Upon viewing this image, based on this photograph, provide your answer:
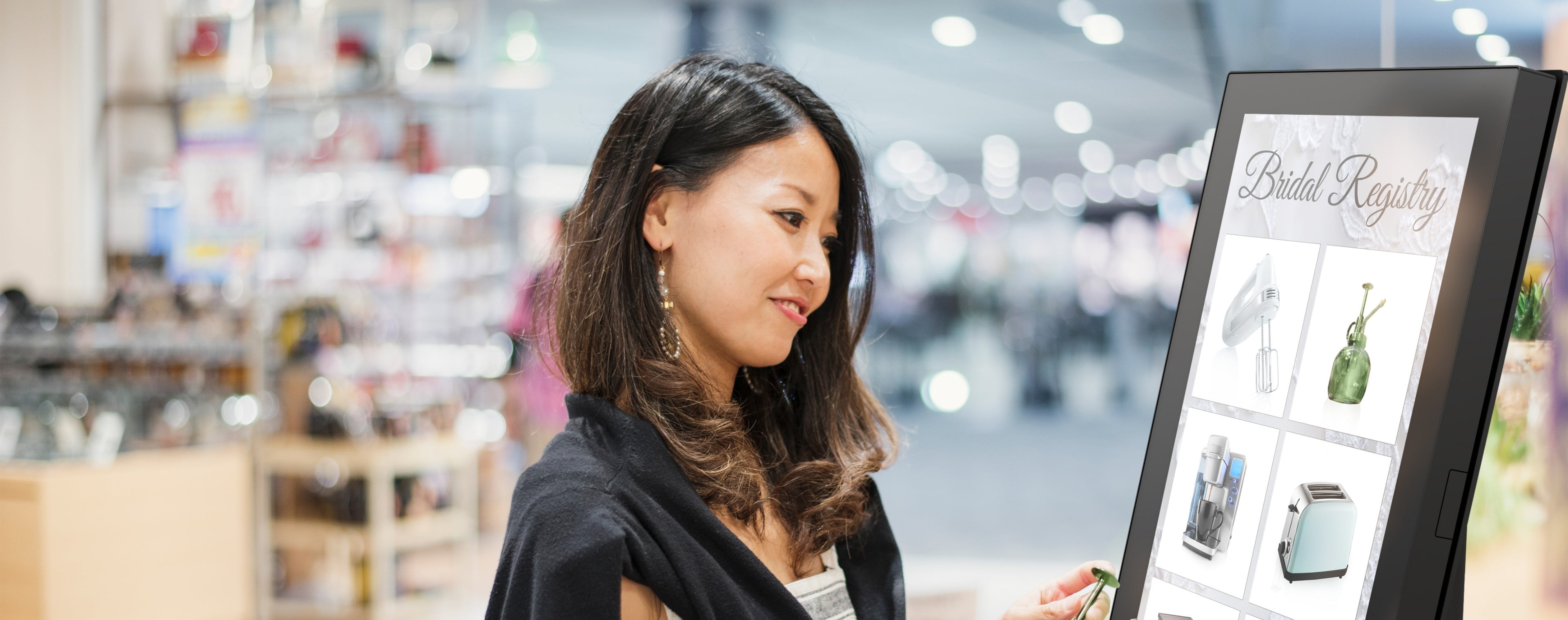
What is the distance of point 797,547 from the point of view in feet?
4.20

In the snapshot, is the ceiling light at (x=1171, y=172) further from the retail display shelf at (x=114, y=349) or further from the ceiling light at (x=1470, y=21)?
the retail display shelf at (x=114, y=349)

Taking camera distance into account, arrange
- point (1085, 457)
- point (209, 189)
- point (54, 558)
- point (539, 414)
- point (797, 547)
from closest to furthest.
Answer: point (797, 547)
point (54, 558)
point (209, 189)
point (539, 414)
point (1085, 457)

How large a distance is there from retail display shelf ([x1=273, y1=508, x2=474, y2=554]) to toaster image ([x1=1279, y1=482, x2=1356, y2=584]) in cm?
350

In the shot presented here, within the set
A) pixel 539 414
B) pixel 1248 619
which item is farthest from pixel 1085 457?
pixel 1248 619

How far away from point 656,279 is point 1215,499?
0.63 metres

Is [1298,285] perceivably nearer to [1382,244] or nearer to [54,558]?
[1382,244]

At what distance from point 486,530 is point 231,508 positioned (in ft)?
3.04

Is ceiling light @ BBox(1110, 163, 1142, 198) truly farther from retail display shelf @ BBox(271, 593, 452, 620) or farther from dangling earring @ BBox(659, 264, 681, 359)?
dangling earring @ BBox(659, 264, 681, 359)

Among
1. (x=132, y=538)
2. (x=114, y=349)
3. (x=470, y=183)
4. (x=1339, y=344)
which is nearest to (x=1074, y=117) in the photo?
(x=470, y=183)

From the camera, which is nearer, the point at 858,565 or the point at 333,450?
the point at 858,565

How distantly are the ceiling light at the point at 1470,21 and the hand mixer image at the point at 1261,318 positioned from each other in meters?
2.51

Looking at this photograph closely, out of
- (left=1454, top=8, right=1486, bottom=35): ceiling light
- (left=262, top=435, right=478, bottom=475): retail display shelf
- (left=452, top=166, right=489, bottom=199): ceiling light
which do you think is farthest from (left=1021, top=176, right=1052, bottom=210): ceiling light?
(left=262, top=435, right=478, bottom=475): retail display shelf

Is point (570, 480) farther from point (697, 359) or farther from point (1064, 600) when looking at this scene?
point (1064, 600)

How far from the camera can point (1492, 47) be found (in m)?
2.87
